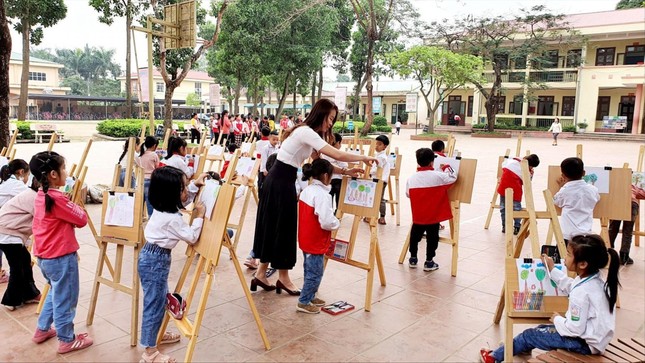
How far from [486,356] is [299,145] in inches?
78.2

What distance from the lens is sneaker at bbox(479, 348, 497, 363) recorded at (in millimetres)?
2940

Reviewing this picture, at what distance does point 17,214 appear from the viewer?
11.6 ft

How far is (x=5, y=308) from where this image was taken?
3740 mm

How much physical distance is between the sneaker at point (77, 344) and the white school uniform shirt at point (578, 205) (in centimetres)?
379

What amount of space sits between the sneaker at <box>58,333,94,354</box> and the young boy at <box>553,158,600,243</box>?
3.78m

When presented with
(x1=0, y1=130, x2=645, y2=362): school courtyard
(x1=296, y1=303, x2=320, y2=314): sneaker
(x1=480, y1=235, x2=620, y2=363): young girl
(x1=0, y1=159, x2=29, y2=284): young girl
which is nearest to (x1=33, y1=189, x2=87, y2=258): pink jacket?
(x1=0, y1=130, x2=645, y2=362): school courtyard

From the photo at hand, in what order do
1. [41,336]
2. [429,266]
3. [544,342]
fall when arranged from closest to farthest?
[544,342], [41,336], [429,266]

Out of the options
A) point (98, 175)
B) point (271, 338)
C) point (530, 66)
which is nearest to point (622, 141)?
point (530, 66)

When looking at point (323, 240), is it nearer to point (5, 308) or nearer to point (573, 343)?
point (573, 343)

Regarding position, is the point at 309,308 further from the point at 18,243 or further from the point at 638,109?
the point at 638,109

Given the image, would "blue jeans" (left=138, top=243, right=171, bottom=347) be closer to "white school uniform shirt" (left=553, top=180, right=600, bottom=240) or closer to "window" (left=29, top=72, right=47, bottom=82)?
"white school uniform shirt" (left=553, top=180, right=600, bottom=240)

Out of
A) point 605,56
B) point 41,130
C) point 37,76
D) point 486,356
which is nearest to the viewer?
point 486,356

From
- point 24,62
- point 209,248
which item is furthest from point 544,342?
point 24,62

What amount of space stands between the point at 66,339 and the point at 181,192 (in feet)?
4.07
